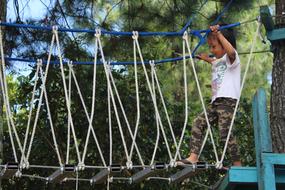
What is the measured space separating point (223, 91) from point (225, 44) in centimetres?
24

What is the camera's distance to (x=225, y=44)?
3199mm

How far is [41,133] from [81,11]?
1097mm

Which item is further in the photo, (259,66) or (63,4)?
(259,66)

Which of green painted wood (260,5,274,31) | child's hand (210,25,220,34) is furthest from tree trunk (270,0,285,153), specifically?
child's hand (210,25,220,34)

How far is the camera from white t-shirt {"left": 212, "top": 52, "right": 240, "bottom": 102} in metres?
3.22

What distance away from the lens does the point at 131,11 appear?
5.20m

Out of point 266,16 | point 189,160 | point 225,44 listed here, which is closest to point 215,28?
point 225,44

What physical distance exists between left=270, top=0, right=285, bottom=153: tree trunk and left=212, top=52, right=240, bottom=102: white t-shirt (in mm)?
419

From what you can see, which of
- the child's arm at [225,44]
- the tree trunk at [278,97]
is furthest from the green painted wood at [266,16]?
the tree trunk at [278,97]

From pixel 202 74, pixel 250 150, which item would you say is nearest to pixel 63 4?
pixel 250 150

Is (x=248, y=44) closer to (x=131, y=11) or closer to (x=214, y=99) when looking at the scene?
(x=131, y=11)

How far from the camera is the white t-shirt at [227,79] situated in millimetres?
3219

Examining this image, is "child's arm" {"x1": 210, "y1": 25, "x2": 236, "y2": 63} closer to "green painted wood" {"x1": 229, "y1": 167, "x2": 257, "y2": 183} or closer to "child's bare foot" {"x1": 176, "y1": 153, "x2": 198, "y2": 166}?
"child's bare foot" {"x1": 176, "y1": 153, "x2": 198, "y2": 166}

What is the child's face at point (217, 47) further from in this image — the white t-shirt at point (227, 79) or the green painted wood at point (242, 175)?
the green painted wood at point (242, 175)
